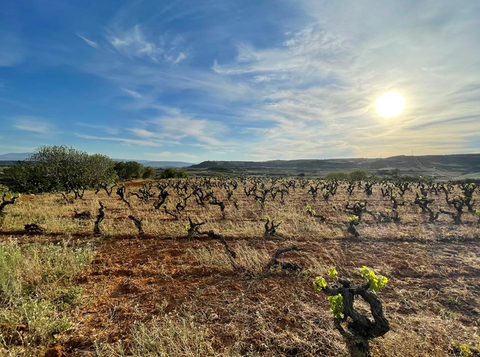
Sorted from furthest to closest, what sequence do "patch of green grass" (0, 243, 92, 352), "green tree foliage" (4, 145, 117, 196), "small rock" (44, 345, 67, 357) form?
"green tree foliage" (4, 145, 117, 196), "patch of green grass" (0, 243, 92, 352), "small rock" (44, 345, 67, 357)

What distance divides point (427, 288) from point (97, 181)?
38.1 meters

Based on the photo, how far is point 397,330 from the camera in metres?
4.21

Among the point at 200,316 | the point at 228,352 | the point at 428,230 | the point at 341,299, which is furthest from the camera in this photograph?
the point at 428,230

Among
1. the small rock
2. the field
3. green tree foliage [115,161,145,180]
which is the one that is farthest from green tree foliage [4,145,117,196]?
the small rock

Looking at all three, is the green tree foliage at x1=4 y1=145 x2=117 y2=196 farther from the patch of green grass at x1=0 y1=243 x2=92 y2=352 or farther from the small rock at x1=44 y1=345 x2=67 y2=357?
the small rock at x1=44 y1=345 x2=67 y2=357

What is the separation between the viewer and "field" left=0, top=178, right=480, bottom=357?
12.4 ft

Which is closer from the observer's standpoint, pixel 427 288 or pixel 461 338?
pixel 461 338

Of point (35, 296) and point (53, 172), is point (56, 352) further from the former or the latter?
point (53, 172)

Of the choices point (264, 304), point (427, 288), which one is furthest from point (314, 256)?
point (264, 304)

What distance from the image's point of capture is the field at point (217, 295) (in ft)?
12.4

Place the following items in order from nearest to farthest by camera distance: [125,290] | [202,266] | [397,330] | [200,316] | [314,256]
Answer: [397,330], [200,316], [125,290], [202,266], [314,256]

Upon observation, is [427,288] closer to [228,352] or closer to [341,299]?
[341,299]

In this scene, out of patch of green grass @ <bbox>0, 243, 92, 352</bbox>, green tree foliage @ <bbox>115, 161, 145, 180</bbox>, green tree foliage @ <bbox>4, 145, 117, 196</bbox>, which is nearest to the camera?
patch of green grass @ <bbox>0, 243, 92, 352</bbox>

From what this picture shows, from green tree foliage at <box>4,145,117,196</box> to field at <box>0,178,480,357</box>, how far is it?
2281cm
